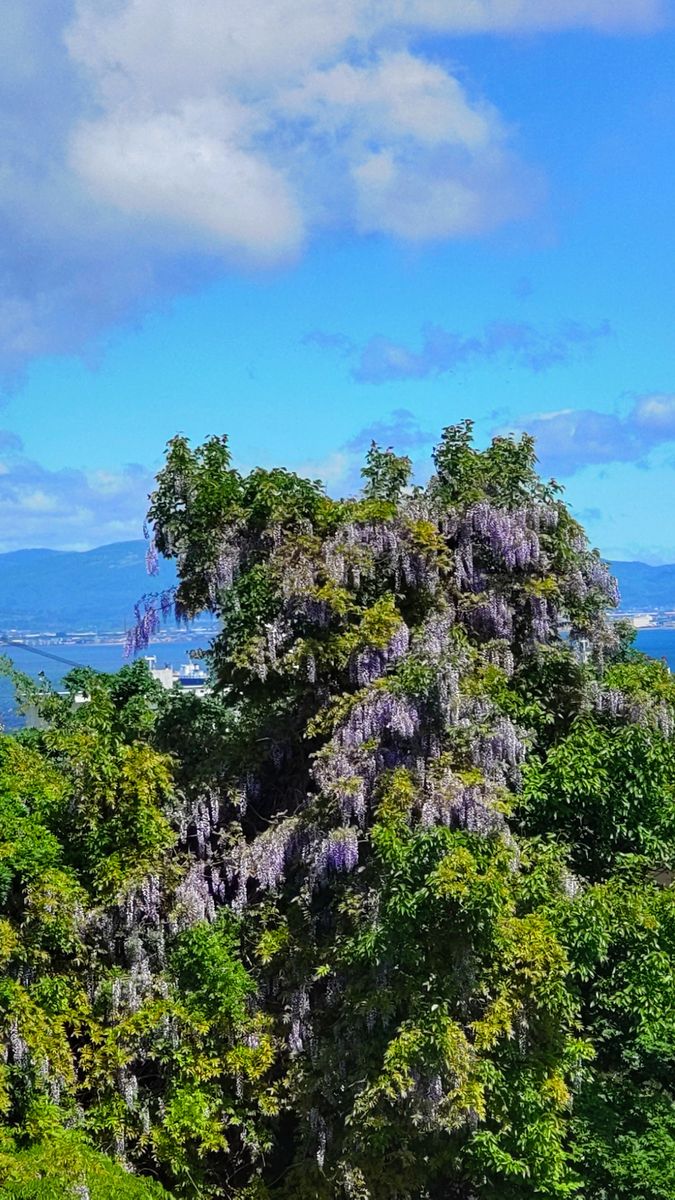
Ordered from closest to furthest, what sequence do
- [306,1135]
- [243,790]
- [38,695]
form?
[306,1135] < [243,790] < [38,695]

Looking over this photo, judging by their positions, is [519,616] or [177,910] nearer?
[177,910]

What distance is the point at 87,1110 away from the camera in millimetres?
12734

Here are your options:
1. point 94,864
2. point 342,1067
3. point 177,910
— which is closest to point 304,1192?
point 342,1067

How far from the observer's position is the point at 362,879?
497 inches

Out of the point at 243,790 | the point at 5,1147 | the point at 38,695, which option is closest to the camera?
the point at 5,1147

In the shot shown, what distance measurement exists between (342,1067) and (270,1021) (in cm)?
105

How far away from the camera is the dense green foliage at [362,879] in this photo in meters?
11.8

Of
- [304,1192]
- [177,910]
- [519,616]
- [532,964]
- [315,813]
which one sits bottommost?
[304,1192]

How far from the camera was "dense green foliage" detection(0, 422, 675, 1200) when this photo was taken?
11.8 metres

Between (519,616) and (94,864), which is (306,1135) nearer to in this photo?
(94,864)

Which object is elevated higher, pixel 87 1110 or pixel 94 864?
pixel 94 864

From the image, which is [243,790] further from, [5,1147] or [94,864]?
[5,1147]

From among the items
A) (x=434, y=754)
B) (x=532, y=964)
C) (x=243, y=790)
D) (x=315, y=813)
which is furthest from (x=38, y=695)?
(x=532, y=964)

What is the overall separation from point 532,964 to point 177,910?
382 cm
